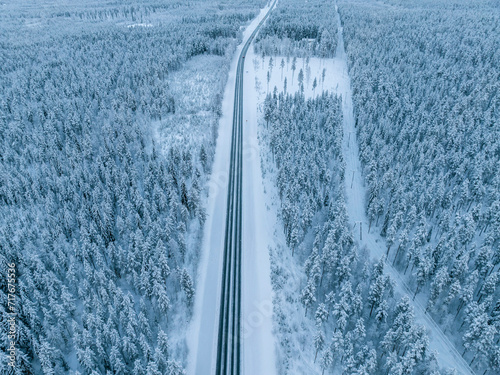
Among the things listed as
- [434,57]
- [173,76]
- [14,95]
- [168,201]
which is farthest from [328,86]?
[14,95]

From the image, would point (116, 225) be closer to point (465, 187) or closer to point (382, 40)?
point (465, 187)

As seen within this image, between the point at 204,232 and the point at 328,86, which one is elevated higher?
the point at 328,86

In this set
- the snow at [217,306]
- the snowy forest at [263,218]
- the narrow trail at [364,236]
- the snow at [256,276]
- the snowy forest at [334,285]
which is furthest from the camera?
the narrow trail at [364,236]

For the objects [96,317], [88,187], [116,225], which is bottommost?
[96,317]

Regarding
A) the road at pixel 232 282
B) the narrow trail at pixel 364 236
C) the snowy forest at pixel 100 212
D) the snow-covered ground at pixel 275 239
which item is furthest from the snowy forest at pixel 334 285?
the snowy forest at pixel 100 212

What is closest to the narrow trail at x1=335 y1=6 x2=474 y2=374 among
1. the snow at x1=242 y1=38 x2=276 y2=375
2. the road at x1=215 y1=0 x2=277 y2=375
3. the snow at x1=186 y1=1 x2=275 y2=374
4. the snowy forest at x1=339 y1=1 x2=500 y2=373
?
the snowy forest at x1=339 y1=1 x2=500 y2=373

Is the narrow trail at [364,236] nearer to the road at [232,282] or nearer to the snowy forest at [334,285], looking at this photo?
the snowy forest at [334,285]
